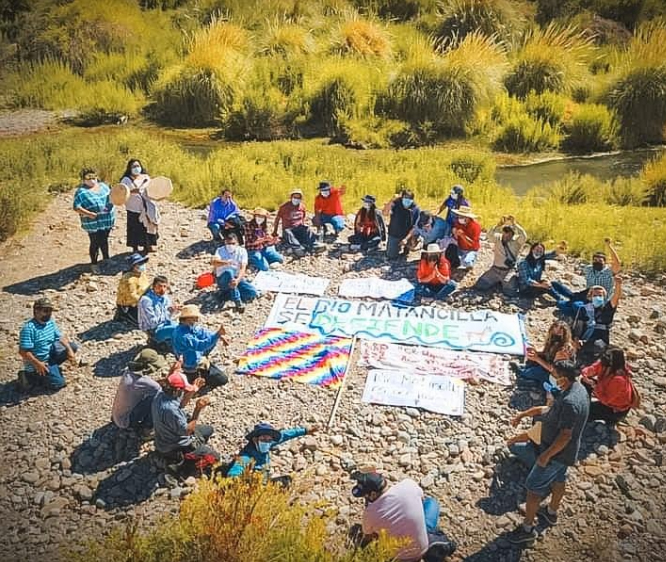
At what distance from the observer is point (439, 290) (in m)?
9.28

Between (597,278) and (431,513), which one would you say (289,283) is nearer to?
(597,278)

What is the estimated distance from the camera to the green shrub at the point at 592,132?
17.4 meters

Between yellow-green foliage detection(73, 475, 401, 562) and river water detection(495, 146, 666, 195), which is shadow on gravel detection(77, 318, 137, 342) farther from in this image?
river water detection(495, 146, 666, 195)

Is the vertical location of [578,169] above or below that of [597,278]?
below

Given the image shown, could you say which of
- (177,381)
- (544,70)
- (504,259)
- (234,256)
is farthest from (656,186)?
(177,381)

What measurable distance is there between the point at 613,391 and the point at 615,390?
0.02m

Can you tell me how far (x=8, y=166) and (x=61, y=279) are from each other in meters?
5.69

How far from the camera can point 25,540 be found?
5.54 m

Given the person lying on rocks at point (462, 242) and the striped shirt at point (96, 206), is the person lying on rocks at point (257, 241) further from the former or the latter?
the person lying on rocks at point (462, 242)

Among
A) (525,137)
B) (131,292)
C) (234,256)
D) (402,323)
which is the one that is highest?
(234,256)

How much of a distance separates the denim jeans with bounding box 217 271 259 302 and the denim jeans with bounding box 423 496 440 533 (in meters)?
4.27

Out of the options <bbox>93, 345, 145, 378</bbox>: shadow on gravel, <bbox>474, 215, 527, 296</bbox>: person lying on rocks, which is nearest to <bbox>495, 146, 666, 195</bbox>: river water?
<bbox>474, 215, 527, 296</bbox>: person lying on rocks

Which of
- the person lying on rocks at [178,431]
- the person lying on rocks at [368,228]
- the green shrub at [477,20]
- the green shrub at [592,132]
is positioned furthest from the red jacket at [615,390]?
the green shrub at [477,20]

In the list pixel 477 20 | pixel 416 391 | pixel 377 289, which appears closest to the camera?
pixel 416 391
